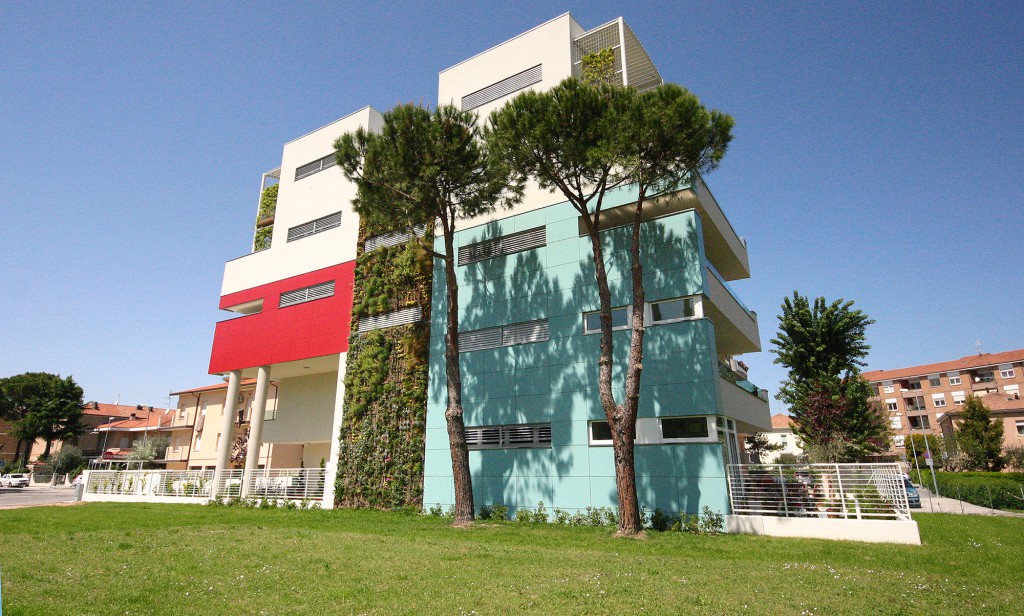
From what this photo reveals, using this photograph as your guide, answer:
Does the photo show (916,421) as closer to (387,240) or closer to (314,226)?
(387,240)

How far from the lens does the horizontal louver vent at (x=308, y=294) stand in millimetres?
23938

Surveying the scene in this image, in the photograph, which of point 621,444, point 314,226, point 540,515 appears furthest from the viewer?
point 314,226

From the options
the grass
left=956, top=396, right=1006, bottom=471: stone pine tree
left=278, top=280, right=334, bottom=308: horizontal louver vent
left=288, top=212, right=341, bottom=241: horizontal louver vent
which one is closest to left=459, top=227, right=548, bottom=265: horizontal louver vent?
left=278, top=280, right=334, bottom=308: horizontal louver vent

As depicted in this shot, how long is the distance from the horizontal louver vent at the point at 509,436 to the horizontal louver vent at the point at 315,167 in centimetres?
1567

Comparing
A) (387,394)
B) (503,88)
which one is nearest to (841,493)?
(387,394)

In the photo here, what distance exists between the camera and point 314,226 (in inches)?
1016

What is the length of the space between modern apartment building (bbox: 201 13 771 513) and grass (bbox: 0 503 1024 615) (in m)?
3.40

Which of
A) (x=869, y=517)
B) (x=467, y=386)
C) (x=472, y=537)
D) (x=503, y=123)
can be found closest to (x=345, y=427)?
(x=467, y=386)

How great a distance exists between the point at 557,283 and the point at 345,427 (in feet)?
33.4

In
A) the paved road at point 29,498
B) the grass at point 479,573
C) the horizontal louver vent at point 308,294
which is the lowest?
the paved road at point 29,498

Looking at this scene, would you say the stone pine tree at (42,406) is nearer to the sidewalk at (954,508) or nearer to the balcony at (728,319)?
the balcony at (728,319)

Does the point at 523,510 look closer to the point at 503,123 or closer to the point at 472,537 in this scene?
the point at 472,537

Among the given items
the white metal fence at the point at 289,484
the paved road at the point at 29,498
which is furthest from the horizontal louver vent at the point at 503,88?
the paved road at the point at 29,498

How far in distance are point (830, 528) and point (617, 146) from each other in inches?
421
